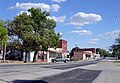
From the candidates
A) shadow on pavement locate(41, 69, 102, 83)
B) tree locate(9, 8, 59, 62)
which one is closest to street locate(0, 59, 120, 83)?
shadow on pavement locate(41, 69, 102, 83)

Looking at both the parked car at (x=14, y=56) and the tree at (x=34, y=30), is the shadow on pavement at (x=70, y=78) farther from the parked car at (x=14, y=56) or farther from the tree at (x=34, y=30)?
the parked car at (x=14, y=56)

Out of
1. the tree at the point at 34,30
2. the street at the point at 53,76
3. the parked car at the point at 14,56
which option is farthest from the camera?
the parked car at the point at 14,56

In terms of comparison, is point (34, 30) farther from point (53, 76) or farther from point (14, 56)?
point (53, 76)

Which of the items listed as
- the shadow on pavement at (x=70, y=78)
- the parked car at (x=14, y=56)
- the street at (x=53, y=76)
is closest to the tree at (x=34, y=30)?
the parked car at (x=14, y=56)

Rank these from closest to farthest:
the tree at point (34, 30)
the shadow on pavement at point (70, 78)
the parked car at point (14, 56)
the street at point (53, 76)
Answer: the street at point (53, 76) < the shadow on pavement at point (70, 78) < the tree at point (34, 30) < the parked car at point (14, 56)

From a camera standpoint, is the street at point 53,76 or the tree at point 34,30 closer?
the street at point 53,76

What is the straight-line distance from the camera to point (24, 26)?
73.5m

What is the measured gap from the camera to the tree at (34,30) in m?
73.6

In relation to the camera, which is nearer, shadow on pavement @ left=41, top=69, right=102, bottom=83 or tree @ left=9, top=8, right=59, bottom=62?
shadow on pavement @ left=41, top=69, right=102, bottom=83

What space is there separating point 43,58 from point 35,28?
18.5 metres

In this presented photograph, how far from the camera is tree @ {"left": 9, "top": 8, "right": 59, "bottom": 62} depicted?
73.6 metres

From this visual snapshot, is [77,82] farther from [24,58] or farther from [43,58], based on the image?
[43,58]

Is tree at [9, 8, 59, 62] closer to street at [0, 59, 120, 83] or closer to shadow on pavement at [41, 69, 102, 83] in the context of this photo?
street at [0, 59, 120, 83]

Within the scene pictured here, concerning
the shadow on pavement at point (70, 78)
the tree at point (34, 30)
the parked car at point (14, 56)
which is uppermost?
the tree at point (34, 30)
